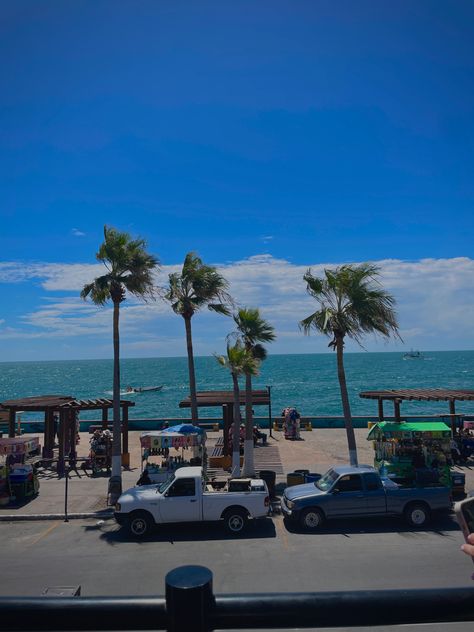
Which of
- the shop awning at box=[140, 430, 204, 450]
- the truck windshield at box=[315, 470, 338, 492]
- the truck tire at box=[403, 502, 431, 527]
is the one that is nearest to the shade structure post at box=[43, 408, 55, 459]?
the shop awning at box=[140, 430, 204, 450]

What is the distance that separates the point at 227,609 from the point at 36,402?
1030 inches

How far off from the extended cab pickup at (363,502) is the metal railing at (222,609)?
14564 millimetres

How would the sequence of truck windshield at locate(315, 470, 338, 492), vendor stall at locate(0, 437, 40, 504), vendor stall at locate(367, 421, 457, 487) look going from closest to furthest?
truck windshield at locate(315, 470, 338, 492)
vendor stall at locate(0, 437, 40, 504)
vendor stall at locate(367, 421, 457, 487)

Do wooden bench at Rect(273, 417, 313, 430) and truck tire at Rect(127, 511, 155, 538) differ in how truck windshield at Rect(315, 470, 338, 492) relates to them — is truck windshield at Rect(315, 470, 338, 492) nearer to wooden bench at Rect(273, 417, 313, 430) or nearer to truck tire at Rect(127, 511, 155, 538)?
truck tire at Rect(127, 511, 155, 538)

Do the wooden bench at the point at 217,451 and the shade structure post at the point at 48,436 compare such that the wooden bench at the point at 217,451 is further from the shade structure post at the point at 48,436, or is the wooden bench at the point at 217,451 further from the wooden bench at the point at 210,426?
the wooden bench at the point at 210,426

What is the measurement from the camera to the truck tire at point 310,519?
596 inches

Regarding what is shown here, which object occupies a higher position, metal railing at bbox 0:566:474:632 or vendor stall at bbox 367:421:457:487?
metal railing at bbox 0:566:474:632

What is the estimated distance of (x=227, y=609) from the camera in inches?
59.1

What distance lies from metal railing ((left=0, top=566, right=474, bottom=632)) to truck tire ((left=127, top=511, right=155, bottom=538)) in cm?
1451

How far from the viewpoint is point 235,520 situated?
49.4 ft

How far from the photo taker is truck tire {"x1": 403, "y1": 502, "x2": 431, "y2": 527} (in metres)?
15.3

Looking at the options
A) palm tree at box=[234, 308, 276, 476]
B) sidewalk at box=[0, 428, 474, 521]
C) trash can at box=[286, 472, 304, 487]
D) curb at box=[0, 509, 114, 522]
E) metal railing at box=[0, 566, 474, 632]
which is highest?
palm tree at box=[234, 308, 276, 476]

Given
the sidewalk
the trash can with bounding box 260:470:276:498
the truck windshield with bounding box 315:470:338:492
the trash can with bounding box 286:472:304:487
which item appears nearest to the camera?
the truck windshield with bounding box 315:470:338:492

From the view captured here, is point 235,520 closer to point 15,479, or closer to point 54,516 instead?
point 54,516
